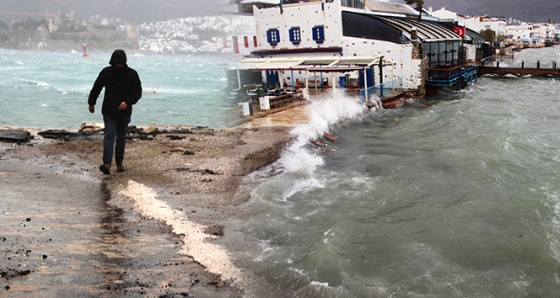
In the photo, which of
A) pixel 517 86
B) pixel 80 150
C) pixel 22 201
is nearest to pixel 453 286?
pixel 22 201

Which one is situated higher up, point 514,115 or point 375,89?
point 375,89

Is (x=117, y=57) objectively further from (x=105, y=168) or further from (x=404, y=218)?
(x=404, y=218)

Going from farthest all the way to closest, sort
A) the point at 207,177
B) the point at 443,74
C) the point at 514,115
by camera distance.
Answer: the point at 443,74
the point at 514,115
the point at 207,177

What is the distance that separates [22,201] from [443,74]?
107 feet

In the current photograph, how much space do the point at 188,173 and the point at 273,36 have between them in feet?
94.3

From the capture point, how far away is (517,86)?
137 feet

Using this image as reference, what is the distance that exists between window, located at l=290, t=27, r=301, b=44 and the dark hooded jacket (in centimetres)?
2882

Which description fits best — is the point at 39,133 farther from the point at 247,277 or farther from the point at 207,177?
the point at 247,277

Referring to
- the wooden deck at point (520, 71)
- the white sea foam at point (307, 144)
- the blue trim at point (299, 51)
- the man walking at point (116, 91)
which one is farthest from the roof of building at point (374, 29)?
the man walking at point (116, 91)

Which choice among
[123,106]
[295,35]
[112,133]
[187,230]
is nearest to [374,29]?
[295,35]

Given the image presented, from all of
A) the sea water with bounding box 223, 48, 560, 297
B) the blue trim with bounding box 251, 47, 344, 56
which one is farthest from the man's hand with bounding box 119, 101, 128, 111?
the blue trim with bounding box 251, 47, 344, 56

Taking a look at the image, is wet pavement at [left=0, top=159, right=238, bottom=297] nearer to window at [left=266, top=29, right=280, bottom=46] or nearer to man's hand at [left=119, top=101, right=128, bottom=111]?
man's hand at [left=119, top=101, right=128, bottom=111]

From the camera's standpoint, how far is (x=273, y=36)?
3872 centimetres

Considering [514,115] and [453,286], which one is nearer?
[453,286]
